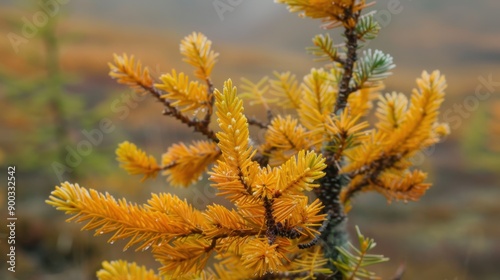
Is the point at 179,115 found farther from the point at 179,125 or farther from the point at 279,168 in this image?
the point at 179,125

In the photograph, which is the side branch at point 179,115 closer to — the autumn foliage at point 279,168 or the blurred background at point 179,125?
the autumn foliage at point 279,168

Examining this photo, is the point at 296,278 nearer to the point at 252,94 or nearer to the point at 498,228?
the point at 252,94

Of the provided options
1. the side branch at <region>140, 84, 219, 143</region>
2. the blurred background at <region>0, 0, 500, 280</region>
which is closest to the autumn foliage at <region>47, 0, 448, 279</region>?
the side branch at <region>140, 84, 219, 143</region>

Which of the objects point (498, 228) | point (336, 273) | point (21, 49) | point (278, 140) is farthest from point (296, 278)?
point (498, 228)

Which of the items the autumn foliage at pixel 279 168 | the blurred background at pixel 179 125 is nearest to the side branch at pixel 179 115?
the autumn foliage at pixel 279 168

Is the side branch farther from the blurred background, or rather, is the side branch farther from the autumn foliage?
the blurred background

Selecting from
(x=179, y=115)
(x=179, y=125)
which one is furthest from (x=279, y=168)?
(x=179, y=125)
